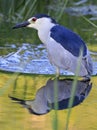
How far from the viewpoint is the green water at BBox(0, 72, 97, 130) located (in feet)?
14.7

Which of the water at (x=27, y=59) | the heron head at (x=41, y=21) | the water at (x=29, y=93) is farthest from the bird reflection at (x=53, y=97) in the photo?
the heron head at (x=41, y=21)

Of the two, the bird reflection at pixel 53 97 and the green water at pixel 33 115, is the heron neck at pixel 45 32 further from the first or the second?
the green water at pixel 33 115

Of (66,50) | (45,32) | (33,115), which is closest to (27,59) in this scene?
(45,32)

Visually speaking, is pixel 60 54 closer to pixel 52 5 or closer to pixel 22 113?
pixel 22 113

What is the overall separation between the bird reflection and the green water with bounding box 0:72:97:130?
2.0 inches

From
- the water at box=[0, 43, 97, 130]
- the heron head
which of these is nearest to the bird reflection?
the water at box=[0, 43, 97, 130]

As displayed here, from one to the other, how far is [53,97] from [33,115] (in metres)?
0.58

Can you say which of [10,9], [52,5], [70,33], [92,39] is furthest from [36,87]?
[52,5]

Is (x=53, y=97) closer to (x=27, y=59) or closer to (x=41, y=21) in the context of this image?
(x=27, y=59)

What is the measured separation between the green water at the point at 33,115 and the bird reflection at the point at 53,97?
0.05 meters

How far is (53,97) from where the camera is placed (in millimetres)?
5371

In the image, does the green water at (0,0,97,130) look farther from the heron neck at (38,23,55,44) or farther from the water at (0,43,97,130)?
the heron neck at (38,23,55,44)

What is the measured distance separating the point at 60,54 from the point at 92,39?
1609 mm

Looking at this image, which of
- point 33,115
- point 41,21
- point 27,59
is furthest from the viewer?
point 41,21
